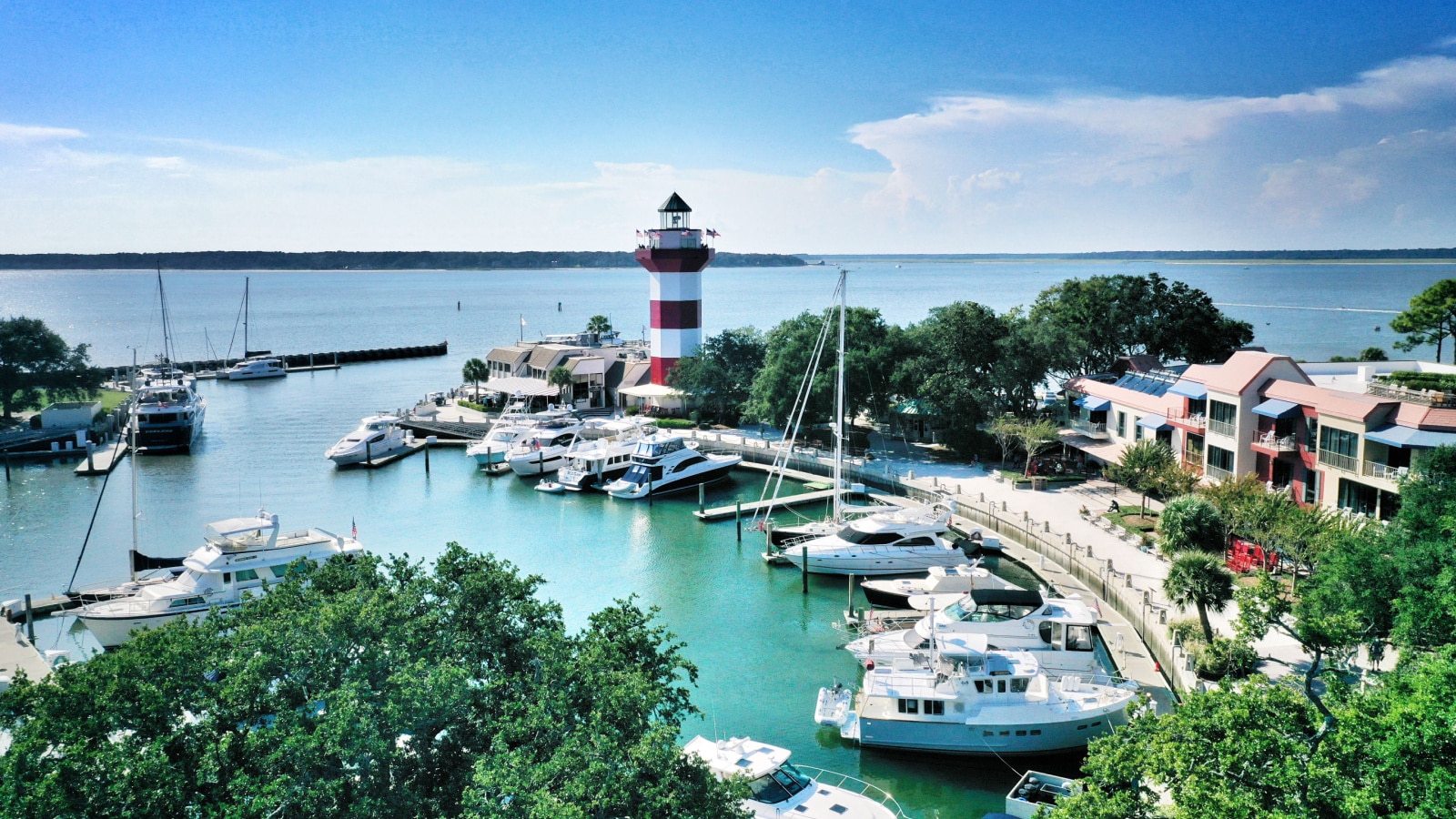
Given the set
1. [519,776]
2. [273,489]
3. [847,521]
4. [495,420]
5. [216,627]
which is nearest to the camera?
[519,776]

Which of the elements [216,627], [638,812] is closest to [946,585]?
[638,812]

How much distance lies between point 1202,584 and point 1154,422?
20013 millimetres

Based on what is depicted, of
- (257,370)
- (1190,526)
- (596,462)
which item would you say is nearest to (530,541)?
(596,462)

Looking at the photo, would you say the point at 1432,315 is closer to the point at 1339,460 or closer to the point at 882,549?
the point at 1339,460

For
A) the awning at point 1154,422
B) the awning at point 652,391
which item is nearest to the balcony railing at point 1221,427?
the awning at point 1154,422

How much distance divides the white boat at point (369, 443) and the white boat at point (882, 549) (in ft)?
102

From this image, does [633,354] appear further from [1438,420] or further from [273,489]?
[1438,420]

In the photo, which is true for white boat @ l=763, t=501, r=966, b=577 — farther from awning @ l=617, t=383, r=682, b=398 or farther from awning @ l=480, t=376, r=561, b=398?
awning @ l=480, t=376, r=561, b=398

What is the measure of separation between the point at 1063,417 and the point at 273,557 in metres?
39.6

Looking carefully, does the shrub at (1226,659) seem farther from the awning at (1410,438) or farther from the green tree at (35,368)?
the green tree at (35,368)

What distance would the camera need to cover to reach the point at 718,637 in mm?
29844

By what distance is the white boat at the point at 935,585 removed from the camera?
29.9 m

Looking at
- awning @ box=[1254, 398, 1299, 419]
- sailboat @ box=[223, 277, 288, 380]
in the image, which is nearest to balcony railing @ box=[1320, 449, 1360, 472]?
awning @ box=[1254, 398, 1299, 419]

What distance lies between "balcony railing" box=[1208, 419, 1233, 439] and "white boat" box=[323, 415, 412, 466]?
147 ft
